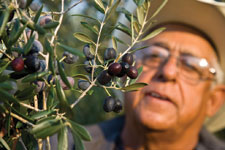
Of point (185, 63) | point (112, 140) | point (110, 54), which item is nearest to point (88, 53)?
point (110, 54)

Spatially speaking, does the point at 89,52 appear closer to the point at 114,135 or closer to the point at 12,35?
the point at 12,35

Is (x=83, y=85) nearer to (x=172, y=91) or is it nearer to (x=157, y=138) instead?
(x=172, y=91)

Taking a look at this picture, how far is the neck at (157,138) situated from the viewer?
224 cm

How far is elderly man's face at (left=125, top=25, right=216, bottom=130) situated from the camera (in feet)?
7.00

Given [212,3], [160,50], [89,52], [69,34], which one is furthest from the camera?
[69,34]

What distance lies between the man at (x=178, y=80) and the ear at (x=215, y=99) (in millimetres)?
26

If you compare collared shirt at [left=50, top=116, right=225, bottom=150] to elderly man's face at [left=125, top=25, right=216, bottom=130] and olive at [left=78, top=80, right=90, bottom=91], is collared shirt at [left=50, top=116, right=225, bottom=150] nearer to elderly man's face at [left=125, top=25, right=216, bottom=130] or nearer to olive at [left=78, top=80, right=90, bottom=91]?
elderly man's face at [left=125, top=25, right=216, bottom=130]

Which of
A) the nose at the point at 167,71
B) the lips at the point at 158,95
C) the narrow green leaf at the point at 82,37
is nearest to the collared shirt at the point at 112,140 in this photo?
the lips at the point at 158,95

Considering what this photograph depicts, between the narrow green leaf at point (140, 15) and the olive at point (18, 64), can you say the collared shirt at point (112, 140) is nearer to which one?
the narrow green leaf at point (140, 15)

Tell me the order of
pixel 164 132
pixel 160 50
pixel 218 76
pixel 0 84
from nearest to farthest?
pixel 0 84
pixel 164 132
pixel 160 50
pixel 218 76

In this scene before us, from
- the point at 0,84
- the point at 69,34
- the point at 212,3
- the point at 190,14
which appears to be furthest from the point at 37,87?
the point at 69,34

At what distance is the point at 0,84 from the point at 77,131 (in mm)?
134

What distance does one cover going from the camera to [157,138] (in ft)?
7.43

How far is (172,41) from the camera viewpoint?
2.31 m
